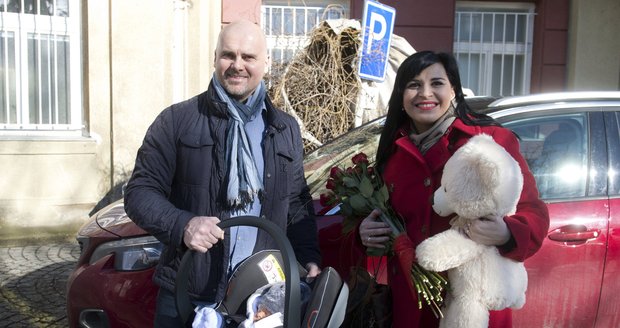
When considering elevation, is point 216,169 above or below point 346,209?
above

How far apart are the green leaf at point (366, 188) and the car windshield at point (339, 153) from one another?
904mm

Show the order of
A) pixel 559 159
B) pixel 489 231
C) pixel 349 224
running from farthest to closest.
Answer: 1. pixel 559 159
2. pixel 349 224
3. pixel 489 231

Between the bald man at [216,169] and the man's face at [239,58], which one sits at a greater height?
the man's face at [239,58]

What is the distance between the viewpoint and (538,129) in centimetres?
295

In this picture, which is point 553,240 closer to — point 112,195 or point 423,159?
point 423,159

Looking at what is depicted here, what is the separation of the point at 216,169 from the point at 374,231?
0.59 m

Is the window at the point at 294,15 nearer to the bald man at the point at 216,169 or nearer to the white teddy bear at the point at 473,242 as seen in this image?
the bald man at the point at 216,169

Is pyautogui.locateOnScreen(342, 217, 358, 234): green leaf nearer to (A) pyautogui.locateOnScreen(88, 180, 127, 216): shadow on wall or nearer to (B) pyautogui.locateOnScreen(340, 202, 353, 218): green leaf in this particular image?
(B) pyautogui.locateOnScreen(340, 202, 353, 218): green leaf

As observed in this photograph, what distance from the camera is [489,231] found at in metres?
1.74

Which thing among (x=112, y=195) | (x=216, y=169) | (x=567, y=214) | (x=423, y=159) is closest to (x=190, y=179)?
(x=216, y=169)

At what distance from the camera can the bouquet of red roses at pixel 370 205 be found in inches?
73.0

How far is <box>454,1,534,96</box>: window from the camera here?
334 inches

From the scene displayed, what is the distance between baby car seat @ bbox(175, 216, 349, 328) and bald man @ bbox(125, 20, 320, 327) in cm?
9

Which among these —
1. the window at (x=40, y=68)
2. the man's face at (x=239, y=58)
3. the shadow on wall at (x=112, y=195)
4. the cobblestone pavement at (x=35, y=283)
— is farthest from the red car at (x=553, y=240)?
the window at (x=40, y=68)
